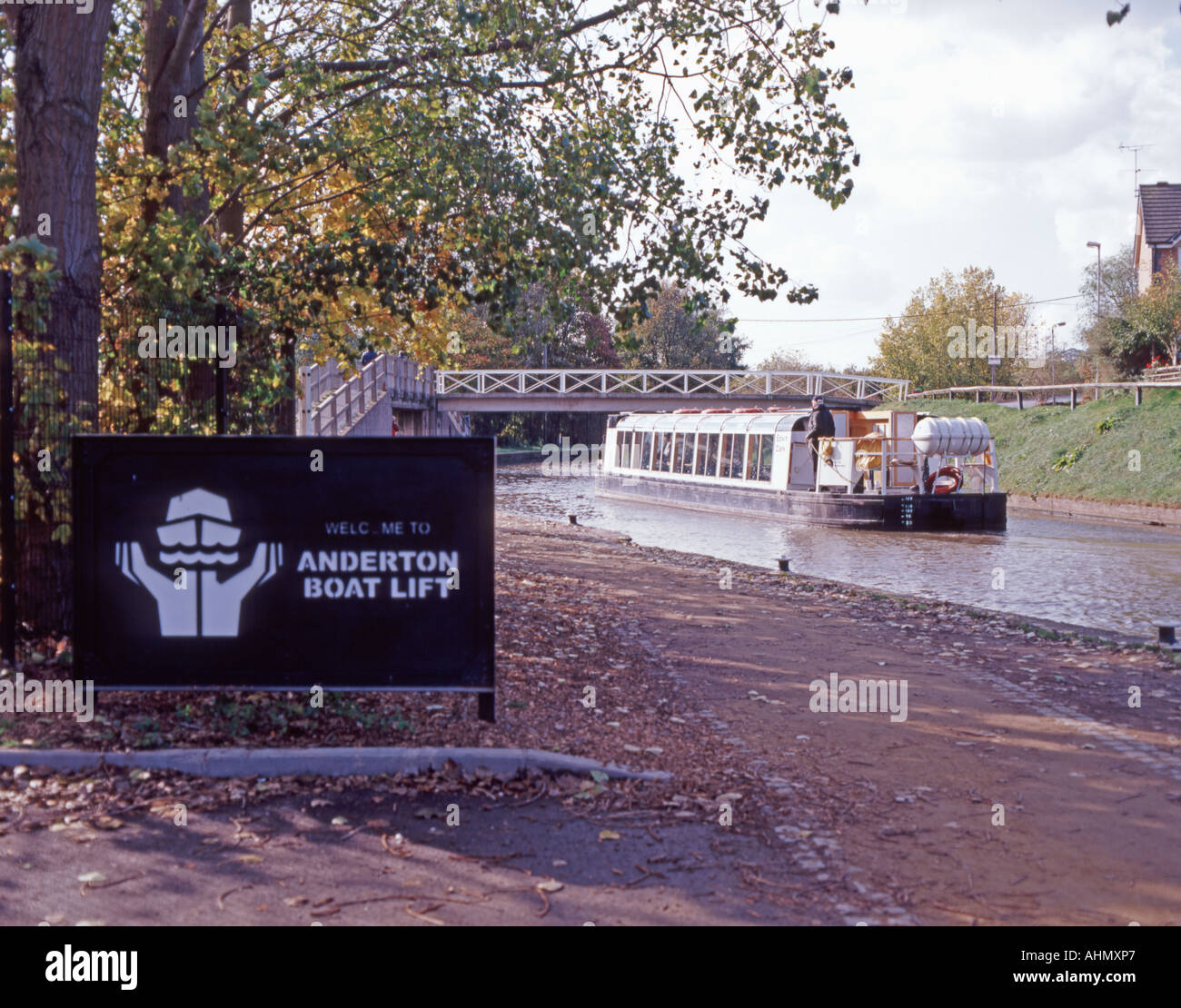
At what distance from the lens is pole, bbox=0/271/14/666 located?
732cm

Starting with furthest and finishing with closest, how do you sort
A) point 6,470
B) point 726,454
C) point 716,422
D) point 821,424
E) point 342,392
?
point 716,422 → point 726,454 → point 821,424 → point 342,392 → point 6,470

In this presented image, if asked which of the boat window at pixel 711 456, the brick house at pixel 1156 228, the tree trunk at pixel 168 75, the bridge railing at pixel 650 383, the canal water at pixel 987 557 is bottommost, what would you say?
the canal water at pixel 987 557

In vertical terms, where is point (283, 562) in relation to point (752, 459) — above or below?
below

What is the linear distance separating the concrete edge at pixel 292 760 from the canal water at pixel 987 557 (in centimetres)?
953

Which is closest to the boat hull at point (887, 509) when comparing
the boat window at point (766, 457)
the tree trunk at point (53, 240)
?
the boat window at point (766, 457)

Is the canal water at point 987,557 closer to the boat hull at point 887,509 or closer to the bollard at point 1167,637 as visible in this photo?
the boat hull at point 887,509

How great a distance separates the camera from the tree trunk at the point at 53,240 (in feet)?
25.4

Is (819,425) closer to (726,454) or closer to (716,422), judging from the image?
(726,454)

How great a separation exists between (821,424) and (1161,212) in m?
46.4

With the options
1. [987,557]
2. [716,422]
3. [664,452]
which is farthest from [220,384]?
[664,452]

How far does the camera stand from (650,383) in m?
76.4

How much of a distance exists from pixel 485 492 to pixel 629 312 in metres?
5.39

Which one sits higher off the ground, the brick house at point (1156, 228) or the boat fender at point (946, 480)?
the brick house at point (1156, 228)
